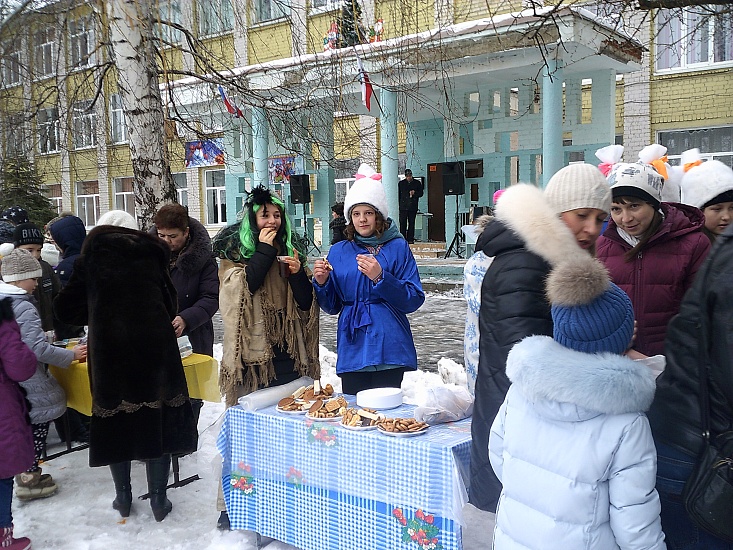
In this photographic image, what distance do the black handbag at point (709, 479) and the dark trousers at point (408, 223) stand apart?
47.7 feet

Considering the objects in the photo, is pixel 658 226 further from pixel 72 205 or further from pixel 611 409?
pixel 72 205

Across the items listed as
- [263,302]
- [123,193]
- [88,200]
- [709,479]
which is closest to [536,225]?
[709,479]

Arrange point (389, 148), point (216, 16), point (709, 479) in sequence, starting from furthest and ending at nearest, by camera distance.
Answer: point (389, 148) < point (216, 16) < point (709, 479)

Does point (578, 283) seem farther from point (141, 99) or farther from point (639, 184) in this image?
point (141, 99)

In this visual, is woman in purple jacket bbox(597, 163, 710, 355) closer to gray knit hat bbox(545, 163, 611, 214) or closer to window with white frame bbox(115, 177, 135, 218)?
gray knit hat bbox(545, 163, 611, 214)

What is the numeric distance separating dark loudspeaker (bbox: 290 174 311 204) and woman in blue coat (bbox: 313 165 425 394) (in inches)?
536

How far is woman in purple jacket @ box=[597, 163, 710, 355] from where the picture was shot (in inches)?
118

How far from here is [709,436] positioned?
1.69 meters

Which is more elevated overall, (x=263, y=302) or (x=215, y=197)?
(x=215, y=197)

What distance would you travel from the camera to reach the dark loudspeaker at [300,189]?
17.2 meters

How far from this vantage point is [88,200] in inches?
1020

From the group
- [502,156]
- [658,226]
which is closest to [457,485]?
[658,226]

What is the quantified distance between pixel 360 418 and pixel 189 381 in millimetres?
1671

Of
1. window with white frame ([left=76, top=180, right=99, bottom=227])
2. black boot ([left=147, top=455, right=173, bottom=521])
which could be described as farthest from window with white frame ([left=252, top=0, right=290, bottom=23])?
window with white frame ([left=76, top=180, right=99, bottom=227])
